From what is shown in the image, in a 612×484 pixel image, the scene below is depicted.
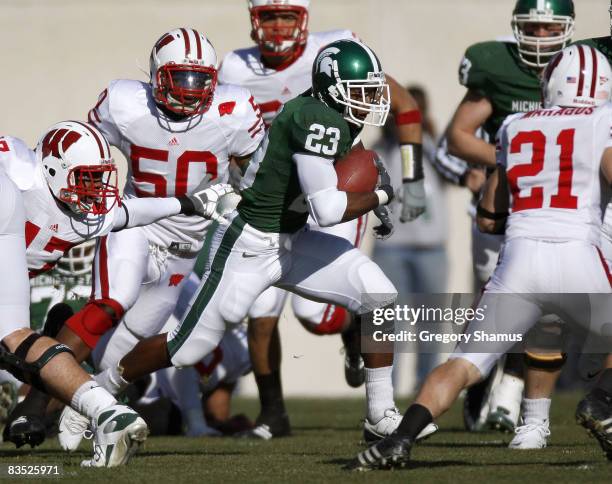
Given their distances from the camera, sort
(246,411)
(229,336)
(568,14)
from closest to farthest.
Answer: (568,14) < (229,336) < (246,411)

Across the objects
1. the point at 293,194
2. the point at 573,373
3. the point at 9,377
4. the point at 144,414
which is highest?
the point at 293,194

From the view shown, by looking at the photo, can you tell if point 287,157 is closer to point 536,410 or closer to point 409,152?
point 536,410

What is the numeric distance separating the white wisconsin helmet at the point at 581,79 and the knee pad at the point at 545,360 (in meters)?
1.10

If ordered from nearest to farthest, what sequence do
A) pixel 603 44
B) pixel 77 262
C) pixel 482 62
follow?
pixel 603 44
pixel 482 62
pixel 77 262

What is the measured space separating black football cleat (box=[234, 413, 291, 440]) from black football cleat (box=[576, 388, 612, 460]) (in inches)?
98.8

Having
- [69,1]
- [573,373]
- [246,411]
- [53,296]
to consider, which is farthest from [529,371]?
[69,1]

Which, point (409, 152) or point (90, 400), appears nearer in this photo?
point (90, 400)

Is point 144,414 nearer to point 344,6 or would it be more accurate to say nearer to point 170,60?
point 170,60

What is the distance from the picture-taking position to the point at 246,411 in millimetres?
9367

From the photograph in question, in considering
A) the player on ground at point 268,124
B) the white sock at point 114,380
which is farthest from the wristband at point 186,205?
the player on ground at point 268,124

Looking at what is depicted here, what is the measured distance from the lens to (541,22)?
7152mm

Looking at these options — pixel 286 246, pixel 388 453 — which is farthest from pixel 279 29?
pixel 388 453

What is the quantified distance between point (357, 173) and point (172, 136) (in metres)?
1.28

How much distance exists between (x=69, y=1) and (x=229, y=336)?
4530 millimetres
